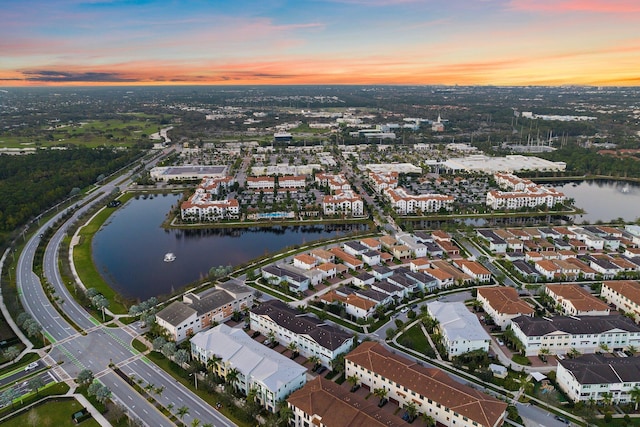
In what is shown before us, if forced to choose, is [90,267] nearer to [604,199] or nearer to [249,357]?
[249,357]

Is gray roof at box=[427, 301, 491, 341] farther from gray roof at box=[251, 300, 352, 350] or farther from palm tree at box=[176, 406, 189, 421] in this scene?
palm tree at box=[176, 406, 189, 421]

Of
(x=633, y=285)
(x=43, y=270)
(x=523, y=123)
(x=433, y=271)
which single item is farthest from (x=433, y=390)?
(x=523, y=123)

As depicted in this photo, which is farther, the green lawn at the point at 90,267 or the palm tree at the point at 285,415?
the green lawn at the point at 90,267

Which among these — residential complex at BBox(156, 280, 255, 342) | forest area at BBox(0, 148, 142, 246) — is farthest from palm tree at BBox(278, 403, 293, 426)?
forest area at BBox(0, 148, 142, 246)

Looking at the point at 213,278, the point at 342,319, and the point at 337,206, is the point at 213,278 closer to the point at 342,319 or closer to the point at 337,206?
the point at 342,319

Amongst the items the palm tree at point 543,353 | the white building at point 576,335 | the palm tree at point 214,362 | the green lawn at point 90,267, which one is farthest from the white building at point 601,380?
the green lawn at point 90,267

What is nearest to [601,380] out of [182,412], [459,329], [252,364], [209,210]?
[459,329]

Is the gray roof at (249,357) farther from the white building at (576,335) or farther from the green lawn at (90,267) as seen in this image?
the white building at (576,335)
